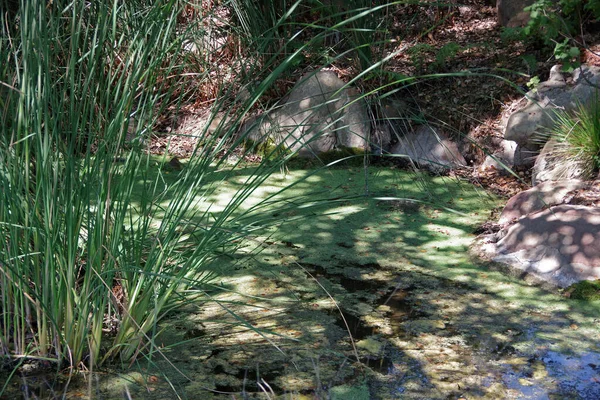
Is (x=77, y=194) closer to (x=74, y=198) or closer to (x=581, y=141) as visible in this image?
(x=74, y=198)

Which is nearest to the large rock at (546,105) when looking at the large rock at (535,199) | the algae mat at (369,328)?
the large rock at (535,199)

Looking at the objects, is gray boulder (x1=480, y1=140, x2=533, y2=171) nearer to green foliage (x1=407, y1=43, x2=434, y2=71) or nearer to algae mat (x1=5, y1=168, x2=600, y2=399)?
green foliage (x1=407, y1=43, x2=434, y2=71)

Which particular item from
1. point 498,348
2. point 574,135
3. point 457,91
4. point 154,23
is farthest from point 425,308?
point 457,91

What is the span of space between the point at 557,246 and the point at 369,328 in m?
1.14

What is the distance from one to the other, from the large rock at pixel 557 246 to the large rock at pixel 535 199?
0.24 m

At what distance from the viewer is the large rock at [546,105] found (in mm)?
4719

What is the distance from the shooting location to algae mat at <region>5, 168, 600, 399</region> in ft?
7.48

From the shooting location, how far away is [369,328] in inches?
108

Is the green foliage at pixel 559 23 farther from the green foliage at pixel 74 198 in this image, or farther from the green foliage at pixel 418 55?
the green foliage at pixel 74 198

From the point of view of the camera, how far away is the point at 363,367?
7.98 ft

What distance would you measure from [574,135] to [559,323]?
1776 mm

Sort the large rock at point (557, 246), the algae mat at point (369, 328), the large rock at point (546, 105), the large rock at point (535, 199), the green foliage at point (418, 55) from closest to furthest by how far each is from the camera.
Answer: the algae mat at point (369, 328) → the large rock at point (557, 246) → the large rock at point (535, 199) → the large rock at point (546, 105) → the green foliage at point (418, 55)

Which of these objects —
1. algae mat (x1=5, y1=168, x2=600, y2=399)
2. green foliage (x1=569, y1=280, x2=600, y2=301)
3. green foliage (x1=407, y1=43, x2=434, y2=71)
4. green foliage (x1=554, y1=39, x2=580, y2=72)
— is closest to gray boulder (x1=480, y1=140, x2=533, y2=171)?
green foliage (x1=554, y1=39, x2=580, y2=72)

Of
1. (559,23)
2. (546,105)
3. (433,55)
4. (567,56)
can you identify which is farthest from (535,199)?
(433,55)
